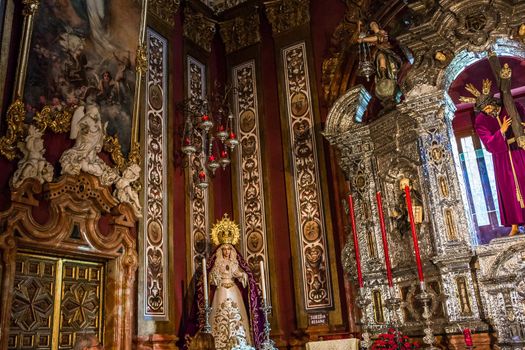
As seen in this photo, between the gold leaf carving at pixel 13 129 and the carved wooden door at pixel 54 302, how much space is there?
1.15m

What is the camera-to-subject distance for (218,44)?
10.1 metres

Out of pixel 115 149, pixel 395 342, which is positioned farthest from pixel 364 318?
pixel 115 149

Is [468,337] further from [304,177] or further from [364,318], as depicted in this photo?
[304,177]

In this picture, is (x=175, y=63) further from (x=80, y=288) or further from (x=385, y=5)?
(x=80, y=288)

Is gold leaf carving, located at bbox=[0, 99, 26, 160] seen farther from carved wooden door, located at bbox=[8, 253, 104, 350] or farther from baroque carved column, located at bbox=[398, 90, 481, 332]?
baroque carved column, located at bbox=[398, 90, 481, 332]

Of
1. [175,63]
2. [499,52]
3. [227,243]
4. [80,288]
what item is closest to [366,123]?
[499,52]

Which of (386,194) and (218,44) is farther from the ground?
(218,44)

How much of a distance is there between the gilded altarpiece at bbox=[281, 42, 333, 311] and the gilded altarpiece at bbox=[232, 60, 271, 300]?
597 millimetres

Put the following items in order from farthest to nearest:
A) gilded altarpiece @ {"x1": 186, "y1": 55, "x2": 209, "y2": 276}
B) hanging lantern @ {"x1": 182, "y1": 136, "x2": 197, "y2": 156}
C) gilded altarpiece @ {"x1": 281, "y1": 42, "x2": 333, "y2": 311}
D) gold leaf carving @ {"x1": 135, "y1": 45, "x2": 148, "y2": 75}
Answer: gilded altarpiece @ {"x1": 186, "y1": 55, "x2": 209, "y2": 276}
gilded altarpiece @ {"x1": 281, "y1": 42, "x2": 333, "y2": 311}
hanging lantern @ {"x1": 182, "y1": 136, "x2": 197, "y2": 156}
gold leaf carving @ {"x1": 135, "y1": 45, "x2": 148, "y2": 75}

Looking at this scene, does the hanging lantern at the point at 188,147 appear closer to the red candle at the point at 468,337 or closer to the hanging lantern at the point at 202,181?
the hanging lantern at the point at 202,181

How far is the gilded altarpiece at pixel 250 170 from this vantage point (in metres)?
8.59

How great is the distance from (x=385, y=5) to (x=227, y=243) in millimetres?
4369

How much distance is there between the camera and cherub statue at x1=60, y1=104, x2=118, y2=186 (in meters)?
6.44

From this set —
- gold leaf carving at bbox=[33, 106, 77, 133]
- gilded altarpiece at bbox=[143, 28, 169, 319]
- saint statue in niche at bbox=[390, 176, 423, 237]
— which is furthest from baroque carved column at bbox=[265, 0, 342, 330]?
gold leaf carving at bbox=[33, 106, 77, 133]
